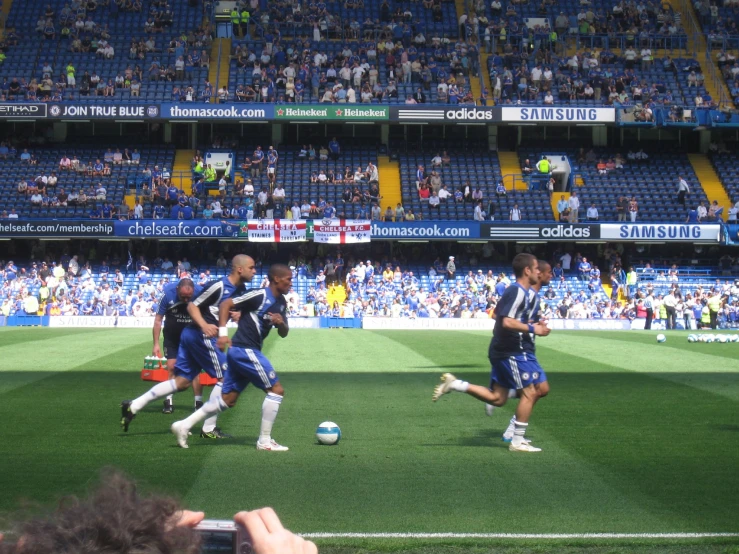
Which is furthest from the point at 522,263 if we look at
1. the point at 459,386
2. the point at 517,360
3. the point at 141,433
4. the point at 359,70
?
the point at 359,70

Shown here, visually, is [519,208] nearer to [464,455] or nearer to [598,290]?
[598,290]

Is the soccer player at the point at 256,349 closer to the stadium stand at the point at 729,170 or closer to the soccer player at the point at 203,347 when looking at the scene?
the soccer player at the point at 203,347

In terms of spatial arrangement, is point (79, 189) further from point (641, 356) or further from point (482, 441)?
point (482, 441)

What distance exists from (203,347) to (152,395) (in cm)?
79

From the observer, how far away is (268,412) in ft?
32.9

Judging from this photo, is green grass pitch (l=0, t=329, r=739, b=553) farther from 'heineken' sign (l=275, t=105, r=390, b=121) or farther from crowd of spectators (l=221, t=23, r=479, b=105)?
crowd of spectators (l=221, t=23, r=479, b=105)

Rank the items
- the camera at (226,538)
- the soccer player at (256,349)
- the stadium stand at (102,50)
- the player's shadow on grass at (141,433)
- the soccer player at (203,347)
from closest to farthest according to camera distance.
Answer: the camera at (226,538)
the soccer player at (256,349)
the soccer player at (203,347)
the player's shadow on grass at (141,433)
the stadium stand at (102,50)

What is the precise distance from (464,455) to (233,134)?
43.3 meters

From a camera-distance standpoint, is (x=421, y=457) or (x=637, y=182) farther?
(x=637, y=182)

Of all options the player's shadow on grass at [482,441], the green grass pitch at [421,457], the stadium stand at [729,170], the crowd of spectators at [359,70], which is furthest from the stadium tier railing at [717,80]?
the player's shadow on grass at [482,441]

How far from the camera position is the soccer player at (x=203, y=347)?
412 inches

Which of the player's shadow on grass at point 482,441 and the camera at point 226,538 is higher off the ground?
the camera at point 226,538

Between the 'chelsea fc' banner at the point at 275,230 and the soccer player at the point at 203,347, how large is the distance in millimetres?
33253

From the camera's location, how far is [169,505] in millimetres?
2078
